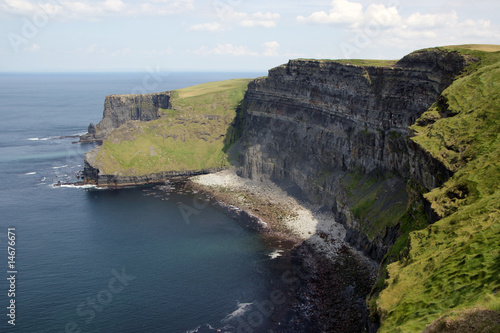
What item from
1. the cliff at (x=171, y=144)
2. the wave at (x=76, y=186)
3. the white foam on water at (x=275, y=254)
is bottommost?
the white foam on water at (x=275, y=254)

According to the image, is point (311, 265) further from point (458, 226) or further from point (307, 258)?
point (458, 226)

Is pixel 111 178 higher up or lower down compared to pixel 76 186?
higher up

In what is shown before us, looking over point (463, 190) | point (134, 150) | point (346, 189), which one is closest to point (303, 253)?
point (346, 189)

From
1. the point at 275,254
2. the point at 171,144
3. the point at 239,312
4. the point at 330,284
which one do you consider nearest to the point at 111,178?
the point at 171,144

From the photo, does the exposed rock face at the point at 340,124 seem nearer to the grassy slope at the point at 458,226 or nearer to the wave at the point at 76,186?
the grassy slope at the point at 458,226

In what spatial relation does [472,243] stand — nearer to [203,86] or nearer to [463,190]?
[463,190]

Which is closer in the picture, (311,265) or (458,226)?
(458,226)

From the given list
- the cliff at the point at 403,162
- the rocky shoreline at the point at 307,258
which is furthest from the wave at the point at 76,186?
the cliff at the point at 403,162
